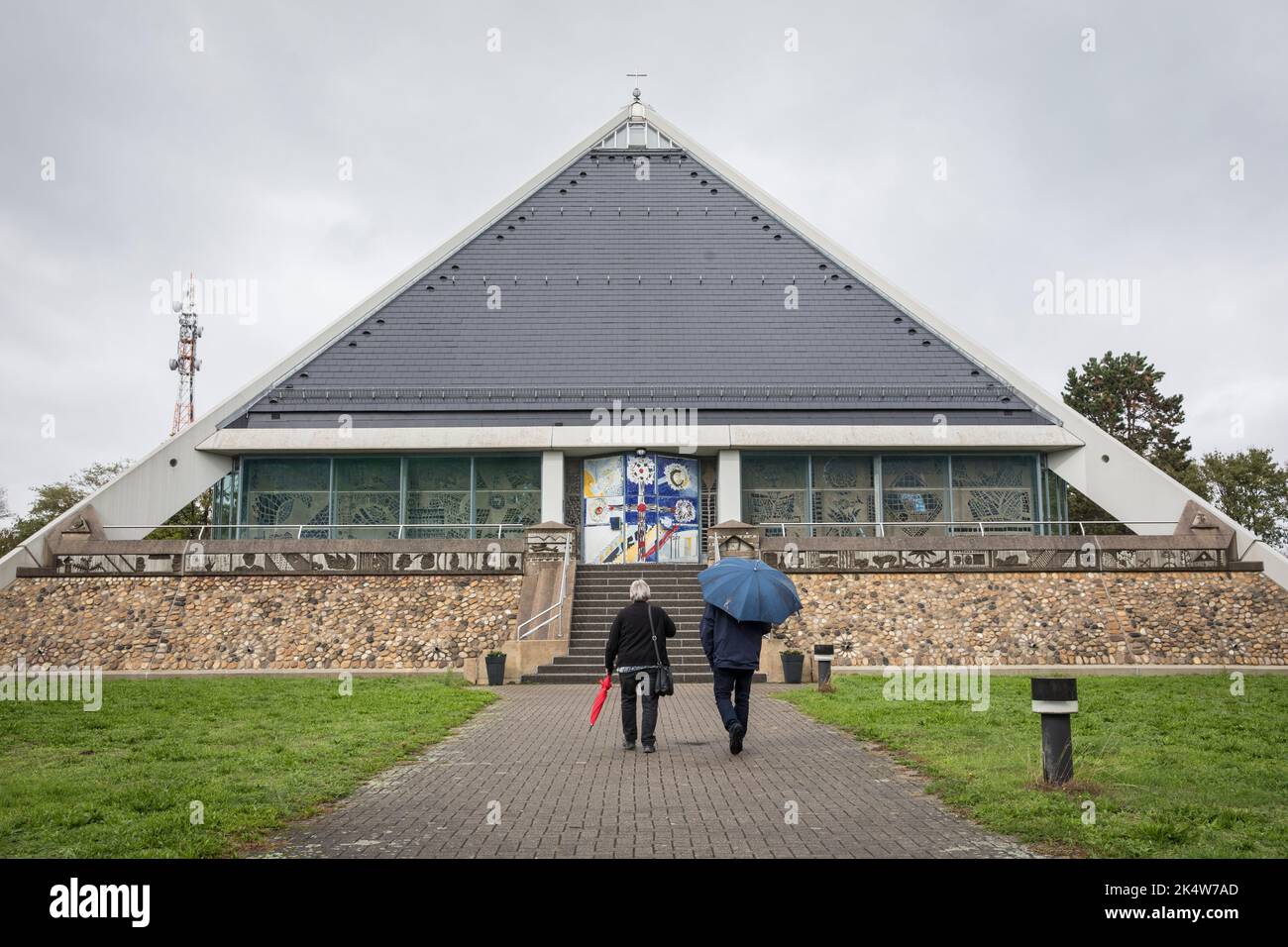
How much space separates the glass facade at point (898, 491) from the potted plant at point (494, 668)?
13436 mm

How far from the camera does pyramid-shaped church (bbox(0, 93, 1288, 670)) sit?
3120cm

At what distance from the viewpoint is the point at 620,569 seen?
25859 millimetres

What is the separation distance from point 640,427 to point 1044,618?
1323cm

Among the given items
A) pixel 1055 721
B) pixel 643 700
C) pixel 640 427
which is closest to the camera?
pixel 1055 721

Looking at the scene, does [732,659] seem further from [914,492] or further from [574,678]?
[914,492]

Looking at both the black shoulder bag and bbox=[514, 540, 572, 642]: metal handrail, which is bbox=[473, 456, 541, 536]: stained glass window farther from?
the black shoulder bag

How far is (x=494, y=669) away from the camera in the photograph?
63.6 feet

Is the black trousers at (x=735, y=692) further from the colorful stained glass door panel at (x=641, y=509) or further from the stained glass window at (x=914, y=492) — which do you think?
the stained glass window at (x=914, y=492)

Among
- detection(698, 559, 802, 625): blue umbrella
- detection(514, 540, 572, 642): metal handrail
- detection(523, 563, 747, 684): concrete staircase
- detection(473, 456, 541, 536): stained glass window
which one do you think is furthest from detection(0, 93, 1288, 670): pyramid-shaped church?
detection(698, 559, 802, 625): blue umbrella

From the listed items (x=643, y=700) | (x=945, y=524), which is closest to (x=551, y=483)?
(x=945, y=524)

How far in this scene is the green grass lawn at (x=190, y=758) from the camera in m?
6.79

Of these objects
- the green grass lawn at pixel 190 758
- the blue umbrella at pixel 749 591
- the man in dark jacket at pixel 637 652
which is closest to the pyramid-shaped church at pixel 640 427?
the green grass lawn at pixel 190 758
